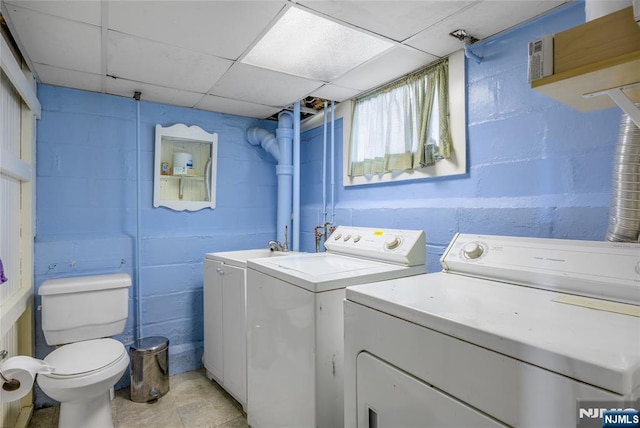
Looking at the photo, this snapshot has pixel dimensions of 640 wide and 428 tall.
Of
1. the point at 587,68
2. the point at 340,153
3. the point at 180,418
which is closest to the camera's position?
the point at 587,68

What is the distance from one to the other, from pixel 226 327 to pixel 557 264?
194 centimetres

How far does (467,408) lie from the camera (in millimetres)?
783

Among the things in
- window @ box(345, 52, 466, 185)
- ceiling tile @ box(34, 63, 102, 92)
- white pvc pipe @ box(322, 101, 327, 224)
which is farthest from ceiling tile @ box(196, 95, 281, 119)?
window @ box(345, 52, 466, 185)

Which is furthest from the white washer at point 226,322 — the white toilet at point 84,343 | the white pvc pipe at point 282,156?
the white toilet at point 84,343

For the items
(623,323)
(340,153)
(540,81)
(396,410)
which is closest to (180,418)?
(396,410)

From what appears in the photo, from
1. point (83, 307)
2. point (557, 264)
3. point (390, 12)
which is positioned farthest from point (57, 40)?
point (557, 264)

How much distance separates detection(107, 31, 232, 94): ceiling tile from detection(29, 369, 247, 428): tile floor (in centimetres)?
217

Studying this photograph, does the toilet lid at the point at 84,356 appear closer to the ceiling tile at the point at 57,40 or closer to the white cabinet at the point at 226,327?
the white cabinet at the point at 226,327

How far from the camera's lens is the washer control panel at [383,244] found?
65.6 inches

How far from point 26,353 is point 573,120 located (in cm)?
327

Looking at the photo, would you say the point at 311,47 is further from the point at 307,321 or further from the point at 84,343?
the point at 84,343

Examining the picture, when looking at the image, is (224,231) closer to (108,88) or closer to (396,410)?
(108,88)

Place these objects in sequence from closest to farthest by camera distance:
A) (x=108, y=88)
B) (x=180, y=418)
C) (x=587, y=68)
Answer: (x=587, y=68)
(x=180, y=418)
(x=108, y=88)

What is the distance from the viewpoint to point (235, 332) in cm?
219
